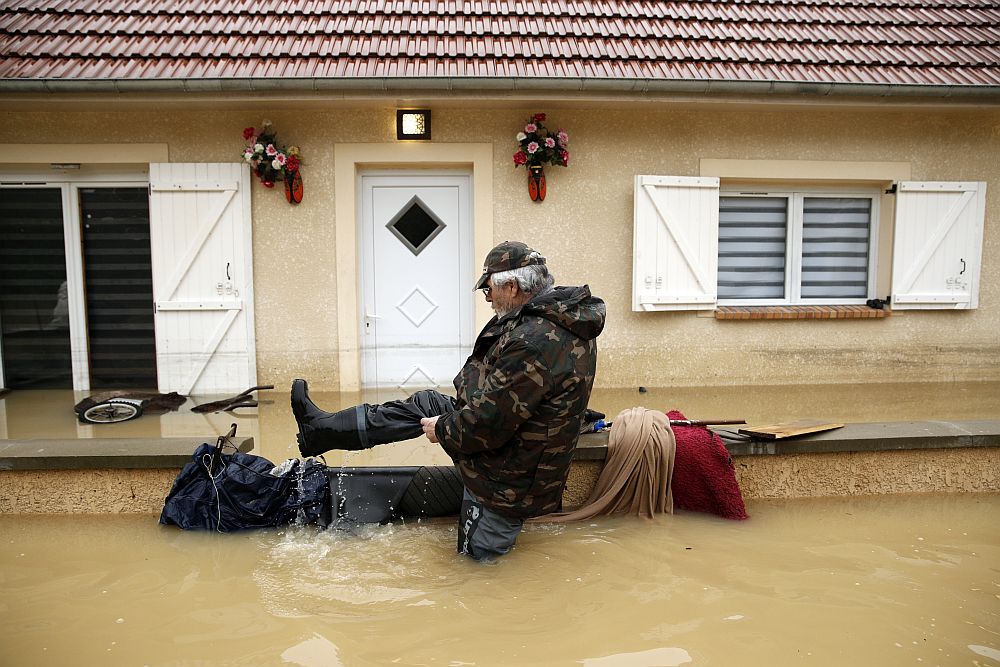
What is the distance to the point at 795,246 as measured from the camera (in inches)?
285

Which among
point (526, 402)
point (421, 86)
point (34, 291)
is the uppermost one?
point (421, 86)

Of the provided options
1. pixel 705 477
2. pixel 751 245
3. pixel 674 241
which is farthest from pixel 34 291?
pixel 751 245

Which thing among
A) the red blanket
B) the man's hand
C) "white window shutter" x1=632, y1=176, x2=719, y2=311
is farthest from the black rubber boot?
"white window shutter" x1=632, y1=176, x2=719, y2=311

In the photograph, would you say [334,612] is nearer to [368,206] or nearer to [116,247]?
[368,206]

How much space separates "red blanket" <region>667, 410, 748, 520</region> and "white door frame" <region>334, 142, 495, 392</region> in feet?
9.77

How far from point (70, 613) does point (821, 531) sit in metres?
3.70

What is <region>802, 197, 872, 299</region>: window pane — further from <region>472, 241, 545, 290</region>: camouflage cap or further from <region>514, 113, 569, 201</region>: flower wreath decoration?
<region>472, 241, 545, 290</region>: camouflage cap

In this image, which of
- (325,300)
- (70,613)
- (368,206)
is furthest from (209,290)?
(70,613)

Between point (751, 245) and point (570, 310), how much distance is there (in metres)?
4.58

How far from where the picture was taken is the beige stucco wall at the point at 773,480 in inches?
161

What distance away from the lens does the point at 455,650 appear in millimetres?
2844

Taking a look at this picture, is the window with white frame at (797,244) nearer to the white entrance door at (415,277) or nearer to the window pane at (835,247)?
the window pane at (835,247)

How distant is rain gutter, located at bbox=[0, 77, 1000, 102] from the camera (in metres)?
5.90

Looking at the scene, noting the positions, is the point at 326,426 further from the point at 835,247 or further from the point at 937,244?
the point at 937,244
